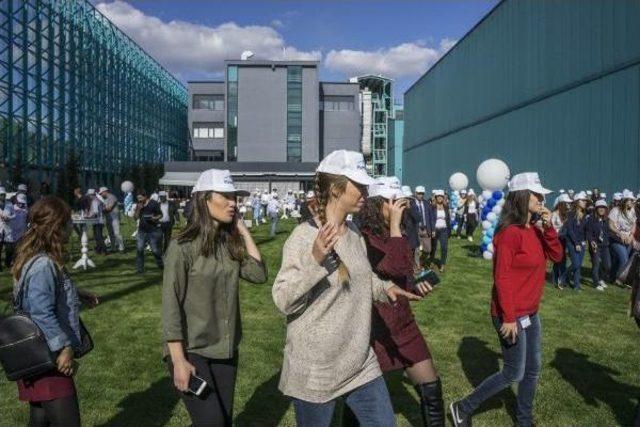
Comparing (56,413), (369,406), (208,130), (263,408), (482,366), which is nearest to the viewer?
(369,406)

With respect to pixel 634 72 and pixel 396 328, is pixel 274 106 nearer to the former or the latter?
pixel 634 72

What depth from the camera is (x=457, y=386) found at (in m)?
6.17

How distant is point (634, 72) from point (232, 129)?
59700 millimetres

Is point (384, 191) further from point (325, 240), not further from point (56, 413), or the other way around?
point (56, 413)

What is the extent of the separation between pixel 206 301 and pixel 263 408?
8.51 feet

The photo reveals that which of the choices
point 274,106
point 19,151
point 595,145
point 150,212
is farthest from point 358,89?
point 150,212

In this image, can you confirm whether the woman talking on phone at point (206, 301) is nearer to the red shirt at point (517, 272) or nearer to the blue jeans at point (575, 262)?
the red shirt at point (517, 272)

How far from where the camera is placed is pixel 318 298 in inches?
111

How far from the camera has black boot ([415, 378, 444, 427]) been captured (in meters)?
4.13

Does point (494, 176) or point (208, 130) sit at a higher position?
point (208, 130)

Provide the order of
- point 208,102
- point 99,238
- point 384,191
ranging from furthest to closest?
point 208,102 → point 99,238 → point 384,191

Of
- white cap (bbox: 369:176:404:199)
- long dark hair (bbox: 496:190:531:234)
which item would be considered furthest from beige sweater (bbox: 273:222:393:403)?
long dark hair (bbox: 496:190:531:234)

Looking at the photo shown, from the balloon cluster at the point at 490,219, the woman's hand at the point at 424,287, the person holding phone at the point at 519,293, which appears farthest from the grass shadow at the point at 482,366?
the balloon cluster at the point at 490,219

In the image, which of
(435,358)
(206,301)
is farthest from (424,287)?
(435,358)
